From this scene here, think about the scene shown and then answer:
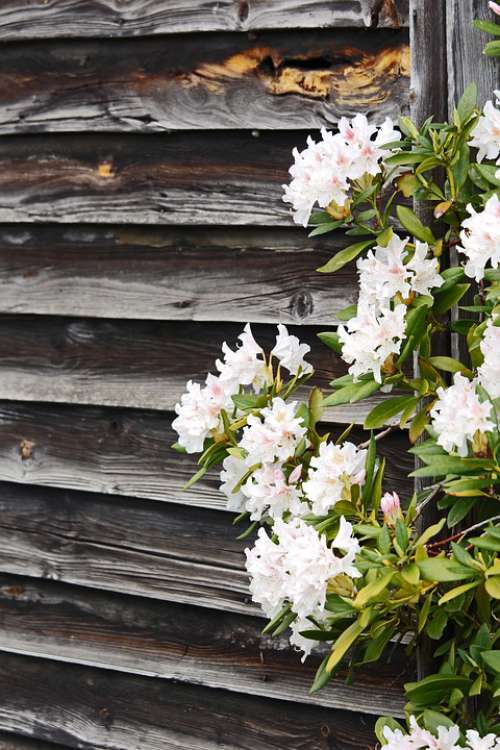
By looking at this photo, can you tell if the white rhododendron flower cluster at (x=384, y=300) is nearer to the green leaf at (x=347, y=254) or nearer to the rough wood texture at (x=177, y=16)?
the green leaf at (x=347, y=254)

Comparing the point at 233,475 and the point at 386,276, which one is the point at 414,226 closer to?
the point at 386,276

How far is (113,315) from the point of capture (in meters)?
2.29

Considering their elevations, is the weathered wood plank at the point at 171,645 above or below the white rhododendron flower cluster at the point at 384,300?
below

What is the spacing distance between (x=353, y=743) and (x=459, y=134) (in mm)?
1173

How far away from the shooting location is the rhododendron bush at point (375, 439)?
4.92ft

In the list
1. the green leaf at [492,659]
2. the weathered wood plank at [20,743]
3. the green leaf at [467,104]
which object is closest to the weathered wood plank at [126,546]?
the weathered wood plank at [20,743]

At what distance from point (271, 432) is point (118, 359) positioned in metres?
0.75

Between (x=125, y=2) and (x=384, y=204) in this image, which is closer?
(x=384, y=204)

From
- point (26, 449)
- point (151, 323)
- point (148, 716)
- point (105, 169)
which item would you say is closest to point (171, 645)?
point (148, 716)

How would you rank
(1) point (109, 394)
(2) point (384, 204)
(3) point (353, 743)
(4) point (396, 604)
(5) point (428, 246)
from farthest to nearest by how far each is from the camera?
1. (1) point (109, 394)
2. (3) point (353, 743)
3. (2) point (384, 204)
4. (5) point (428, 246)
5. (4) point (396, 604)

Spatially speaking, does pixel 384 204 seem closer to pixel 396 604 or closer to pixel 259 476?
pixel 259 476

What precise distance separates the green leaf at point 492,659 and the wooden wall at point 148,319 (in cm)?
51

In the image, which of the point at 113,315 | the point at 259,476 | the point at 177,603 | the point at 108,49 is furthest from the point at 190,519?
the point at 108,49

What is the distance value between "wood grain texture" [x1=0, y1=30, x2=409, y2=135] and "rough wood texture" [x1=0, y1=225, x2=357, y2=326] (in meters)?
0.21
